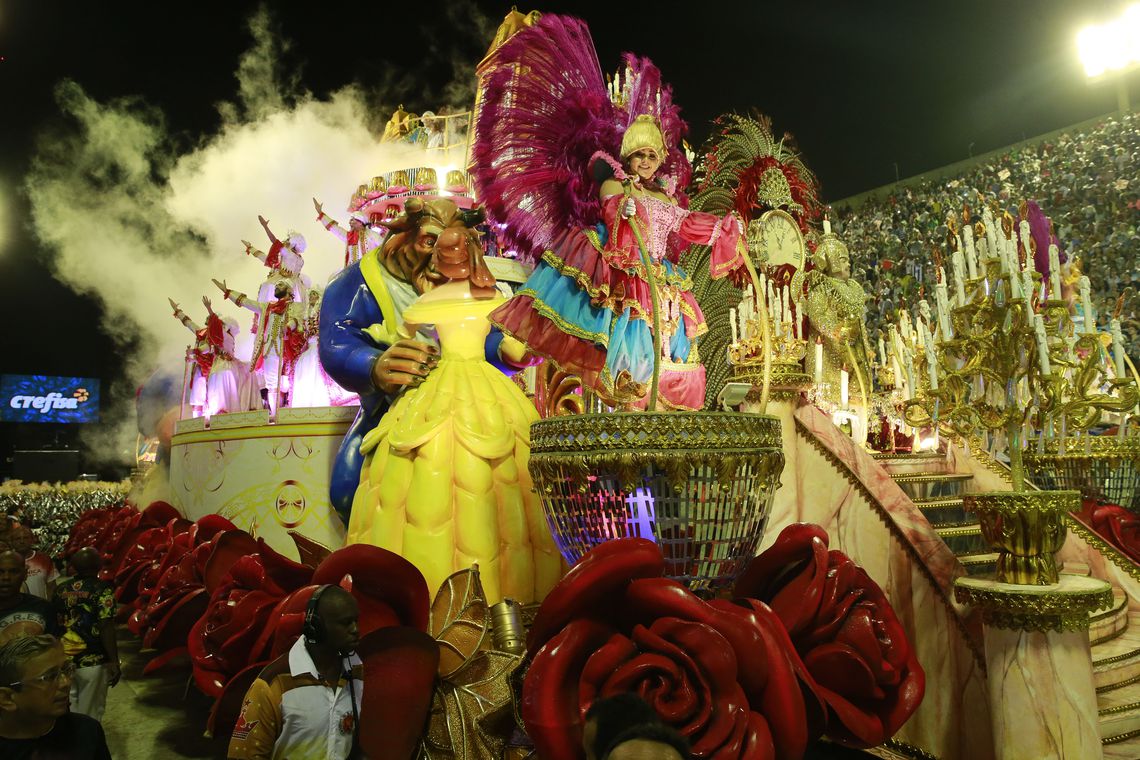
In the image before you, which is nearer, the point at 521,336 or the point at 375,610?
the point at 375,610

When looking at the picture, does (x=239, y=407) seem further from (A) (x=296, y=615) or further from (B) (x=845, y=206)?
(B) (x=845, y=206)

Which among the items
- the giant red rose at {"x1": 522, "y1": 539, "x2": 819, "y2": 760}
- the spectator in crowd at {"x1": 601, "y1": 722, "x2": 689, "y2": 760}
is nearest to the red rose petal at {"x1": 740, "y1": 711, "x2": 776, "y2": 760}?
the giant red rose at {"x1": 522, "y1": 539, "x2": 819, "y2": 760}

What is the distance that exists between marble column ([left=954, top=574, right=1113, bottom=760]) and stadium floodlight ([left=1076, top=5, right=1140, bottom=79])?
9.08 m

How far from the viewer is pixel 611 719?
1.07m

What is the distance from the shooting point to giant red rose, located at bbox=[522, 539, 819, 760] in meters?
1.34

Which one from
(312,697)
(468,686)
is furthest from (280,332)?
(312,697)

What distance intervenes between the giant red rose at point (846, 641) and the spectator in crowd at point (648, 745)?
0.78 meters

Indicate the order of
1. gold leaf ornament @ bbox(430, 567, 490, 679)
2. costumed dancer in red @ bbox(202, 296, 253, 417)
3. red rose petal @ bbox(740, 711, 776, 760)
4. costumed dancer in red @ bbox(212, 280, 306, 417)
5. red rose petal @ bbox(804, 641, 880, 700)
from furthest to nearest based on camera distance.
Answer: costumed dancer in red @ bbox(202, 296, 253, 417)
costumed dancer in red @ bbox(212, 280, 306, 417)
gold leaf ornament @ bbox(430, 567, 490, 679)
red rose petal @ bbox(804, 641, 880, 700)
red rose petal @ bbox(740, 711, 776, 760)

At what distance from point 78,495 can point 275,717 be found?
10.3m

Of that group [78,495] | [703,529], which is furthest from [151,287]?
[703,529]

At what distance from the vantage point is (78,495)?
32.3 feet

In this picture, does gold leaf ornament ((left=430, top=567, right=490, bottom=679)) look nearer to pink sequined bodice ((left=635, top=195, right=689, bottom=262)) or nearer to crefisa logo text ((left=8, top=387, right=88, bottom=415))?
pink sequined bodice ((left=635, top=195, right=689, bottom=262))

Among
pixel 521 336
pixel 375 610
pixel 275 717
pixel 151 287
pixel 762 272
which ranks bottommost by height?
pixel 275 717

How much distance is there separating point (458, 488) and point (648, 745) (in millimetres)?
1508
